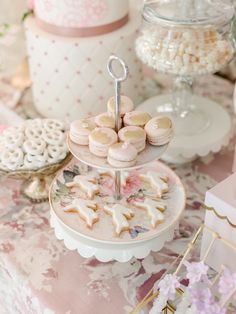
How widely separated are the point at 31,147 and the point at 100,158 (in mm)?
182

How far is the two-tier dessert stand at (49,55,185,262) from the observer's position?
67 centimetres

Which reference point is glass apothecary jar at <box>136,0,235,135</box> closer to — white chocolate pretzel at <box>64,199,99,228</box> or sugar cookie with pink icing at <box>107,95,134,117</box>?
sugar cookie with pink icing at <box>107,95,134,117</box>

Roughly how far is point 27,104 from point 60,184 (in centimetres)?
42

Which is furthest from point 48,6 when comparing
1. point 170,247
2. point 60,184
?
point 170,247

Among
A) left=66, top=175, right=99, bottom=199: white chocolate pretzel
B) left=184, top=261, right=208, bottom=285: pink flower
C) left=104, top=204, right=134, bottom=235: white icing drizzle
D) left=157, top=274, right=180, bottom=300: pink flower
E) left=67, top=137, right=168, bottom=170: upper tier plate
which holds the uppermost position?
left=67, top=137, right=168, bottom=170: upper tier plate

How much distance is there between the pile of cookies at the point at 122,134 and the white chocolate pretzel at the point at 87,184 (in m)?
0.09

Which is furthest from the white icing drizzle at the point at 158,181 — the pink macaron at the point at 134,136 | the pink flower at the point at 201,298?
the pink flower at the point at 201,298

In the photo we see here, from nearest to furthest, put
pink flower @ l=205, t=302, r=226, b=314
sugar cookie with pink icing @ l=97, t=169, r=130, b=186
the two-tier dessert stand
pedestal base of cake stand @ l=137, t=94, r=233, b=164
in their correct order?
pink flower @ l=205, t=302, r=226, b=314 → the two-tier dessert stand → sugar cookie with pink icing @ l=97, t=169, r=130, b=186 → pedestal base of cake stand @ l=137, t=94, r=233, b=164

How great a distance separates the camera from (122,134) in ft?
2.19

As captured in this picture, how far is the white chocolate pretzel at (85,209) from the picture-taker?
2.31ft

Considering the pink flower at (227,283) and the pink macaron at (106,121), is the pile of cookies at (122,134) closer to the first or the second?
the pink macaron at (106,121)

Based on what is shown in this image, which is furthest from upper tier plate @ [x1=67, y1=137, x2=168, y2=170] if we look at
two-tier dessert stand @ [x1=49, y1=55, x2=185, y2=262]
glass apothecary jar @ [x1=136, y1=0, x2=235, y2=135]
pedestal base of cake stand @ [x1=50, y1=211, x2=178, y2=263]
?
glass apothecary jar @ [x1=136, y1=0, x2=235, y2=135]

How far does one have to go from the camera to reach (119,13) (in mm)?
986

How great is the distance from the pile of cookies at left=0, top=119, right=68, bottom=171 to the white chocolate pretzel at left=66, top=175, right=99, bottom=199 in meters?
0.06
